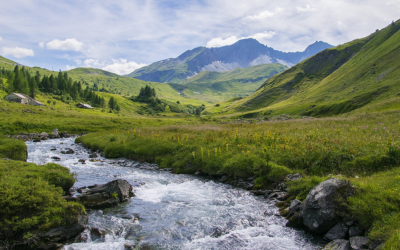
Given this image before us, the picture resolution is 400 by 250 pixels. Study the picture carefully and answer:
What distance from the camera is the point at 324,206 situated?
10.6 meters

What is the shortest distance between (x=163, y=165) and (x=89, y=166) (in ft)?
29.2

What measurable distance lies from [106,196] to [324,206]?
13473mm

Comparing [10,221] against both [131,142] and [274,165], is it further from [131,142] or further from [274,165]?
[131,142]

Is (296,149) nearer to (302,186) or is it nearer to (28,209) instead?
(302,186)

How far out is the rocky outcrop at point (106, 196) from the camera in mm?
14125

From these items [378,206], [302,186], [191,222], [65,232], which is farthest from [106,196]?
[378,206]

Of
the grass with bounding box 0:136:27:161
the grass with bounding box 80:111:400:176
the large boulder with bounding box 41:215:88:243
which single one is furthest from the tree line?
the large boulder with bounding box 41:215:88:243

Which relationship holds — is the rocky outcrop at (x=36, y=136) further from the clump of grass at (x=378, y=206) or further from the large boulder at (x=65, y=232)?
the clump of grass at (x=378, y=206)

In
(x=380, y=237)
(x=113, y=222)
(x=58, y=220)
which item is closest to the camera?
(x=380, y=237)

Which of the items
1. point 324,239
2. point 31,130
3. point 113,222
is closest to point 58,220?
point 113,222

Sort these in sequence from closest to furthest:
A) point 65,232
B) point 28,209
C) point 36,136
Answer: point 28,209, point 65,232, point 36,136

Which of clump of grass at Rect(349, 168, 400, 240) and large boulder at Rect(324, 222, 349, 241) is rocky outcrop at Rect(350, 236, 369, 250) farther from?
large boulder at Rect(324, 222, 349, 241)

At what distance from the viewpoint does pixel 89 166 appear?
25.6 metres

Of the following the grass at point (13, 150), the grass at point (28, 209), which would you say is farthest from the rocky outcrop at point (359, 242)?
the grass at point (13, 150)
